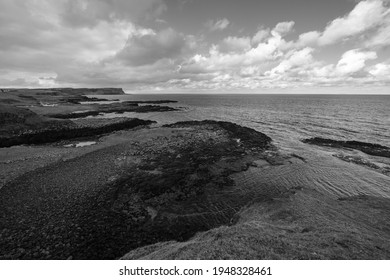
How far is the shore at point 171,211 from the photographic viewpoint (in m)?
10.2

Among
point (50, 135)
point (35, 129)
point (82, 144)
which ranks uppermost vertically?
point (35, 129)

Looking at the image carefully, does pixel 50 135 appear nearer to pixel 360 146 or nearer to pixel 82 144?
pixel 82 144

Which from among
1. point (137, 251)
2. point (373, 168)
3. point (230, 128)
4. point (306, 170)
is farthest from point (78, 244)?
point (230, 128)

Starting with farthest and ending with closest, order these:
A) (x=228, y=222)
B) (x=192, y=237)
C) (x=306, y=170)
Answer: (x=306, y=170), (x=228, y=222), (x=192, y=237)

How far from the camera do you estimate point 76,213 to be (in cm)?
1443

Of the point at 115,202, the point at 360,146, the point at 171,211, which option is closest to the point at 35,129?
the point at 115,202

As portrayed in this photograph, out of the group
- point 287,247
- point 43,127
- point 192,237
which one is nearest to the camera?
point 287,247

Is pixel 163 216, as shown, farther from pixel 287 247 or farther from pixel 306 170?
pixel 306 170

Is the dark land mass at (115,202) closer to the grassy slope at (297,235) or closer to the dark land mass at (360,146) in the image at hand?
the grassy slope at (297,235)

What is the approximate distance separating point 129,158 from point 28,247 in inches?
604

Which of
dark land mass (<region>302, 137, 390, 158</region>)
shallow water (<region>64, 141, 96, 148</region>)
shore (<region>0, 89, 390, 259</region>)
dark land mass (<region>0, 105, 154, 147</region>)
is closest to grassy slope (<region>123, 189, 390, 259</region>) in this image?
shore (<region>0, 89, 390, 259</region>)

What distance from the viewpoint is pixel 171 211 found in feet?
50.3

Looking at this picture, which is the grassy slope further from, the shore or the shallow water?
the shallow water

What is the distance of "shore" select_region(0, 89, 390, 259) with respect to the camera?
10.2 meters
